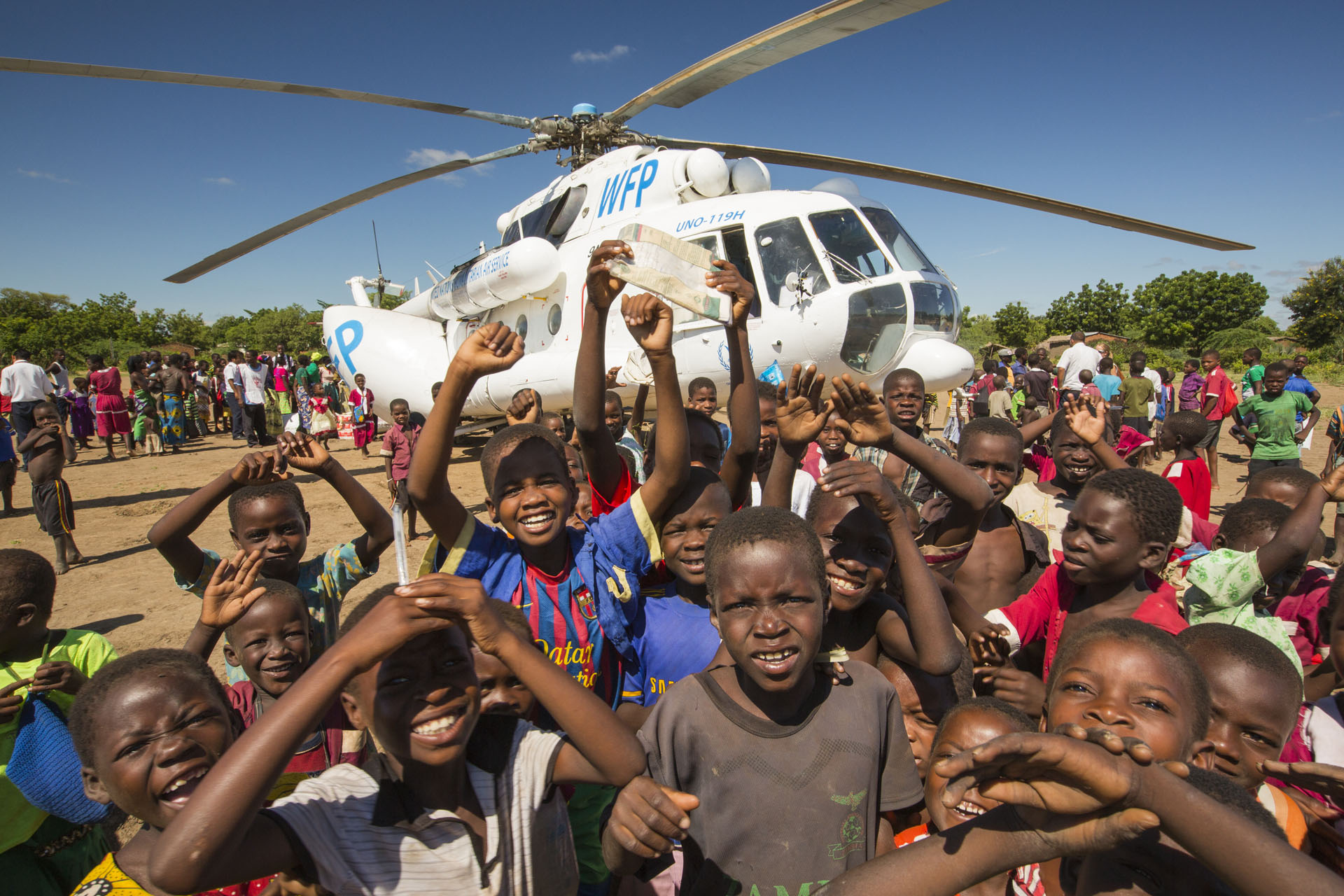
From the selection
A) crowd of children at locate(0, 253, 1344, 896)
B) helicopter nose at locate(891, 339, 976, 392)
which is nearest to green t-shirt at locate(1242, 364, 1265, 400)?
helicopter nose at locate(891, 339, 976, 392)

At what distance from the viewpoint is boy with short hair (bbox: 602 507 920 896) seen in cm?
149

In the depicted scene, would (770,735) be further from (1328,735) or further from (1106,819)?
(1328,735)

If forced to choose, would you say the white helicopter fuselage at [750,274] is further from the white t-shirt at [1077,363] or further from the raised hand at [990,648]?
the white t-shirt at [1077,363]

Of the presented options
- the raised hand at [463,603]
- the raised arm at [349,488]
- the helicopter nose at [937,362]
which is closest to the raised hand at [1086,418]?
the raised hand at [463,603]

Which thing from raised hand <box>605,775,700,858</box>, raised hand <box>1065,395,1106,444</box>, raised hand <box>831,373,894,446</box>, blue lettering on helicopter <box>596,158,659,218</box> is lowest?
raised hand <box>605,775,700,858</box>

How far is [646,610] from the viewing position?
83.7 inches

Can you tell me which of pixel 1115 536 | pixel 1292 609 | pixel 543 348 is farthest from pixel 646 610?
pixel 543 348

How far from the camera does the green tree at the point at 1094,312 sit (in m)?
44.8

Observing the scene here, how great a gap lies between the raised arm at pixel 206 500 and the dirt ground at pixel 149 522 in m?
3.14

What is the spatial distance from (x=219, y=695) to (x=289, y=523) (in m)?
1.00

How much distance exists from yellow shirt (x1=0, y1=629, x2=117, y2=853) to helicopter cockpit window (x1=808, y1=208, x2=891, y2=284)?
18.6ft

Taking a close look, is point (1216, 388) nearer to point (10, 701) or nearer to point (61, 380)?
point (10, 701)

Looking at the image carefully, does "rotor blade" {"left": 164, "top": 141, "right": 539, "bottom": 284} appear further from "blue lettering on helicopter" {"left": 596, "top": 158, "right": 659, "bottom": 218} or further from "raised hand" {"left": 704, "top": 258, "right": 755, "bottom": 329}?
"raised hand" {"left": 704, "top": 258, "right": 755, "bottom": 329}

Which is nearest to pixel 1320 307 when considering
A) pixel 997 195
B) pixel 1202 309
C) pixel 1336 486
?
pixel 1202 309
